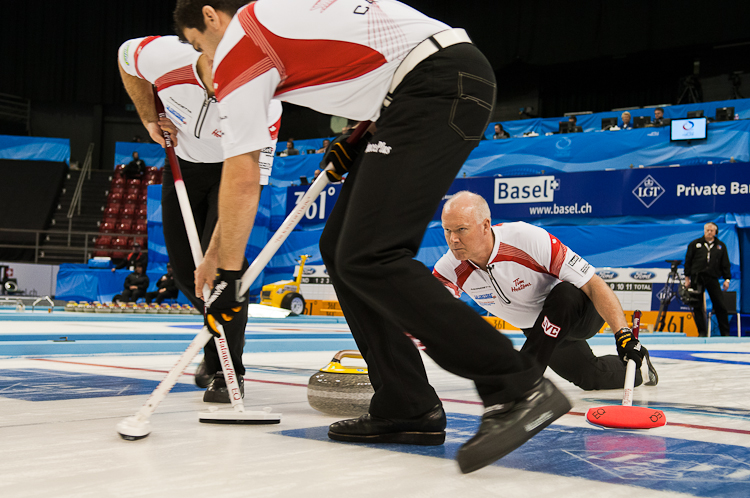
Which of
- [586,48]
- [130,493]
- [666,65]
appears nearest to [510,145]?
→ [586,48]

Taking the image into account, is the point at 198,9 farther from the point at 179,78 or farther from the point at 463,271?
the point at 463,271

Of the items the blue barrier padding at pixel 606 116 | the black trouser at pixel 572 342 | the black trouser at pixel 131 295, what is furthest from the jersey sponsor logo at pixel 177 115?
the blue barrier padding at pixel 606 116

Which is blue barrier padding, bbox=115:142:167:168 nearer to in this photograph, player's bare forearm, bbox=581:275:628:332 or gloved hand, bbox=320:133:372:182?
player's bare forearm, bbox=581:275:628:332

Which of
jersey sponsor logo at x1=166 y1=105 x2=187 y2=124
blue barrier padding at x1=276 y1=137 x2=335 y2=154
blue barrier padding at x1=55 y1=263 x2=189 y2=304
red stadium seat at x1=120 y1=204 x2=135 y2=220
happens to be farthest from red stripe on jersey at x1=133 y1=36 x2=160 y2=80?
red stadium seat at x1=120 y1=204 x2=135 y2=220

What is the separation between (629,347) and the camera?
234cm

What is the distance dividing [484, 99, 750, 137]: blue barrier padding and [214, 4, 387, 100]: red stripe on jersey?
506 inches

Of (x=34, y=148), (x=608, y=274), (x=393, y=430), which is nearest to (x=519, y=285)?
(x=393, y=430)

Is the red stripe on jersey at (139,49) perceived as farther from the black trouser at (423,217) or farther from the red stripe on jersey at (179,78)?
the black trouser at (423,217)

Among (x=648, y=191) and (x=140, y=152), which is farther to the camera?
(x=140, y=152)

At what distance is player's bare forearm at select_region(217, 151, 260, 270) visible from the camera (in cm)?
156

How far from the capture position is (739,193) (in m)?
10.6

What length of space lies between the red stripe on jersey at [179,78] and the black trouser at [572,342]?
5.00ft

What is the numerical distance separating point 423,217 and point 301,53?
1.54 feet

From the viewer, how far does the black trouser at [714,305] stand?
9713mm
